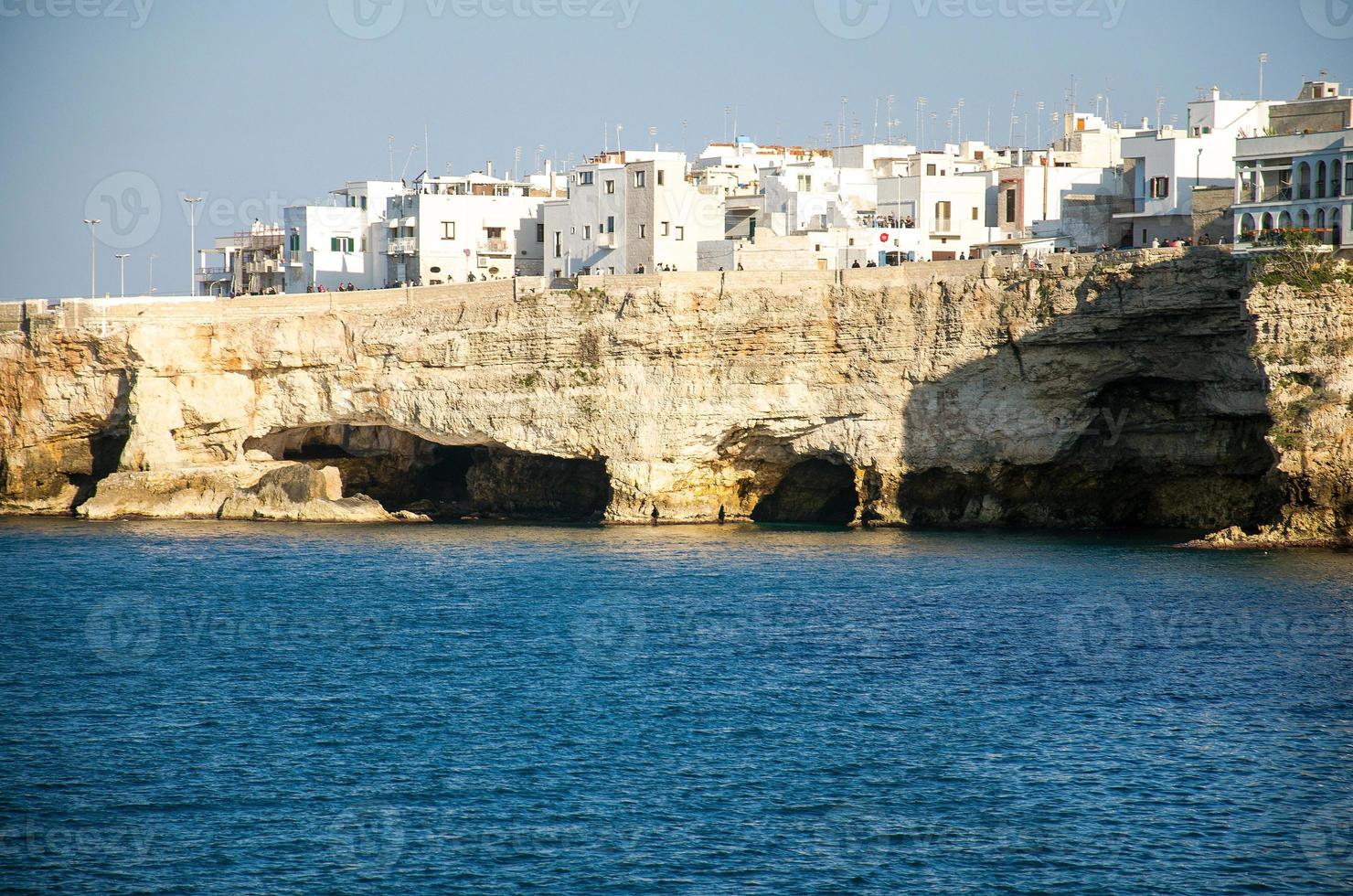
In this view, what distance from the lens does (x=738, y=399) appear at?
5794cm

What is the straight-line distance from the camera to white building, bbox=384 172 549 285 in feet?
253

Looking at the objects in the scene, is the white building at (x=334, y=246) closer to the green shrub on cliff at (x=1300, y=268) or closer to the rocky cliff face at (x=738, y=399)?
the rocky cliff face at (x=738, y=399)

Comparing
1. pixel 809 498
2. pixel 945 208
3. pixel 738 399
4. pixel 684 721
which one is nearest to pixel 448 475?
pixel 809 498

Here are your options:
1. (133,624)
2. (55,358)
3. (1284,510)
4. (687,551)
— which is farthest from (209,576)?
(1284,510)

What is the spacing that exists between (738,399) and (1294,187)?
67.4ft

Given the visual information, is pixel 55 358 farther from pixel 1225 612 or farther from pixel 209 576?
pixel 1225 612

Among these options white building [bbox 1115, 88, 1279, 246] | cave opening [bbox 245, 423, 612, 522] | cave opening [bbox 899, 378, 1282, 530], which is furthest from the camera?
cave opening [bbox 245, 423, 612, 522]

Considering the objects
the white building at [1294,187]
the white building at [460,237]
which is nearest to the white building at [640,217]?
the white building at [460,237]

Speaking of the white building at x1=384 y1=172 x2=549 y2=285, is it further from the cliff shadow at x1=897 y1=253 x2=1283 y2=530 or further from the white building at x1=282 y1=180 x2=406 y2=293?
the cliff shadow at x1=897 y1=253 x2=1283 y2=530

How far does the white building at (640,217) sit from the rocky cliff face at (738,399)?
10.0 metres

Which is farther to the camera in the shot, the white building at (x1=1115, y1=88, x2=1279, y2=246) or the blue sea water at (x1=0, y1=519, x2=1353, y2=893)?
the white building at (x1=1115, y1=88, x2=1279, y2=246)

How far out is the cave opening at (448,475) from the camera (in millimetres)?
65188

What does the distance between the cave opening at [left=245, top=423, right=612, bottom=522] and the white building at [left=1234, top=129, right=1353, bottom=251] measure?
26314 millimetres

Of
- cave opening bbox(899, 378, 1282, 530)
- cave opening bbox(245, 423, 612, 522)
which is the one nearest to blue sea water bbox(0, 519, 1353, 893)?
cave opening bbox(899, 378, 1282, 530)
